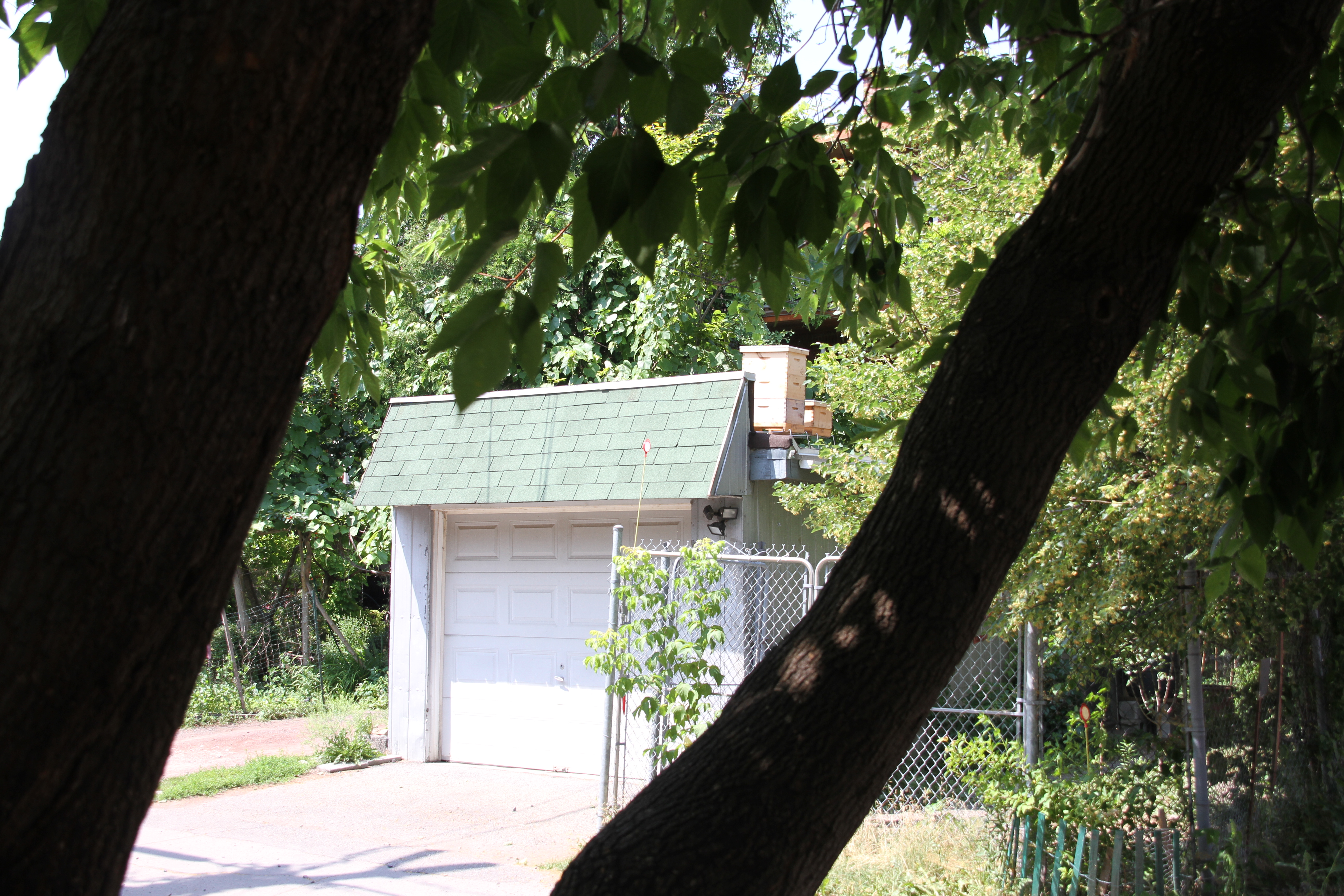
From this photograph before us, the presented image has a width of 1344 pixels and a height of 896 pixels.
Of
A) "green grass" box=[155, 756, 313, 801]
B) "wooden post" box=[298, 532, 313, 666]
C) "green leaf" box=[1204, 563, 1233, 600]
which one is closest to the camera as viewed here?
"green leaf" box=[1204, 563, 1233, 600]

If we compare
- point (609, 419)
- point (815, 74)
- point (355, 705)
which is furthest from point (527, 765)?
point (815, 74)

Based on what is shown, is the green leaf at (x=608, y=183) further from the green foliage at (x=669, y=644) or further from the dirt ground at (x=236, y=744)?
the dirt ground at (x=236, y=744)

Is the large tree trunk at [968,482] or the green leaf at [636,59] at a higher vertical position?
the green leaf at [636,59]

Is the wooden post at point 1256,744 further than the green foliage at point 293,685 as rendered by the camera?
No

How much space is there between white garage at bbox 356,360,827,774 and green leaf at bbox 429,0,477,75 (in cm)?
703

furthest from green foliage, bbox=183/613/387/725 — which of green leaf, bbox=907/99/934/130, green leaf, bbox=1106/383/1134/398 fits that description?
green leaf, bbox=1106/383/1134/398

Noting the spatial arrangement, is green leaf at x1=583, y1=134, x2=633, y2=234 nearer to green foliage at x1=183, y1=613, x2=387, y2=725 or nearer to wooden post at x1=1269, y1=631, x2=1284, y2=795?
wooden post at x1=1269, y1=631, x2=1284, y2=795

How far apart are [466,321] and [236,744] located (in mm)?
12176

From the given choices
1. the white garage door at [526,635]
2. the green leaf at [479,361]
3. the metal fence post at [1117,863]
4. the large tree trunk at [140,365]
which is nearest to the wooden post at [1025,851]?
the metal fence post at [1117,863]

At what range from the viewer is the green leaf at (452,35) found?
68.2 inches

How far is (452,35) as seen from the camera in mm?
1744

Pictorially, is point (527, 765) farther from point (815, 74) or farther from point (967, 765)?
point (815, 74)

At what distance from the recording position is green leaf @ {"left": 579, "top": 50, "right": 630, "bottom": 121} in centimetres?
138

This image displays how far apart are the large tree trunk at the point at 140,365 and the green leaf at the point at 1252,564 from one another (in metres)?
1.84
